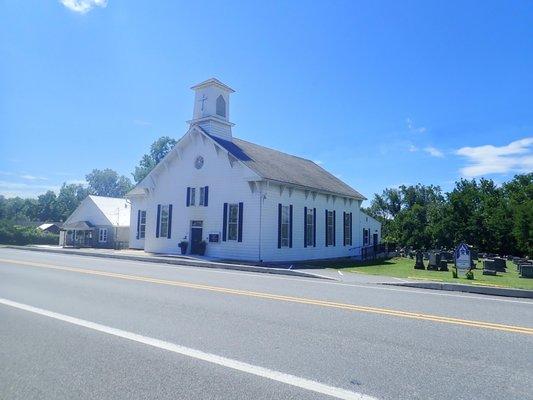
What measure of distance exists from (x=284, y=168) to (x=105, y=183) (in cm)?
9382

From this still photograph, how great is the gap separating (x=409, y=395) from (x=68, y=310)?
6.54 meters

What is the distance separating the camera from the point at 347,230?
111ft

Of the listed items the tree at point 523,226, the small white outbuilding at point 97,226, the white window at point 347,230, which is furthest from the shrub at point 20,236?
the tree at point 523,226

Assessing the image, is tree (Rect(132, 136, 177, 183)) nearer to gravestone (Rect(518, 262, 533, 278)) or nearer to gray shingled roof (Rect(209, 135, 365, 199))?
gray shingled roof (Rect(209, 135, 365, 199))

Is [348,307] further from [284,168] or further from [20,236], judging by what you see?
[20,236]

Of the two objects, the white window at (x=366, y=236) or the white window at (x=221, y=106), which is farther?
the white window at (x=366, y=236)

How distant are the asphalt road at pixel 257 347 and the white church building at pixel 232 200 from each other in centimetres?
1484

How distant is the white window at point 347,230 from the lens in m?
33.7

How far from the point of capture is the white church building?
82.0ft

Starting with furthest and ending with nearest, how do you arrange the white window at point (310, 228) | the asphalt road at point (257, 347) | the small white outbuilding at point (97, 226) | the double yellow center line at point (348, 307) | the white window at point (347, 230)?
the small white outbuilding at point (97, 226), the white window at point (347, 230), the white window at point (310, 228), the double yellow center line at point (348, 307), the asphalt road at point (257, 347)

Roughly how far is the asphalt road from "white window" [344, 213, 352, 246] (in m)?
23.4

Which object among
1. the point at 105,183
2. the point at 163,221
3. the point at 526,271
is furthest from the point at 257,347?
the point at 105,183

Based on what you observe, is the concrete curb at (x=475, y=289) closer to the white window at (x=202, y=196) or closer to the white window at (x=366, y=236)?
the white window at (x=202, y=196)

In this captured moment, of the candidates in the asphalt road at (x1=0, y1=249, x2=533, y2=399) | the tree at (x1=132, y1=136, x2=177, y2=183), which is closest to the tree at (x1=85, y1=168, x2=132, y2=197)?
the tree at (x1=132, y1=136, x2=177, y2=183)
